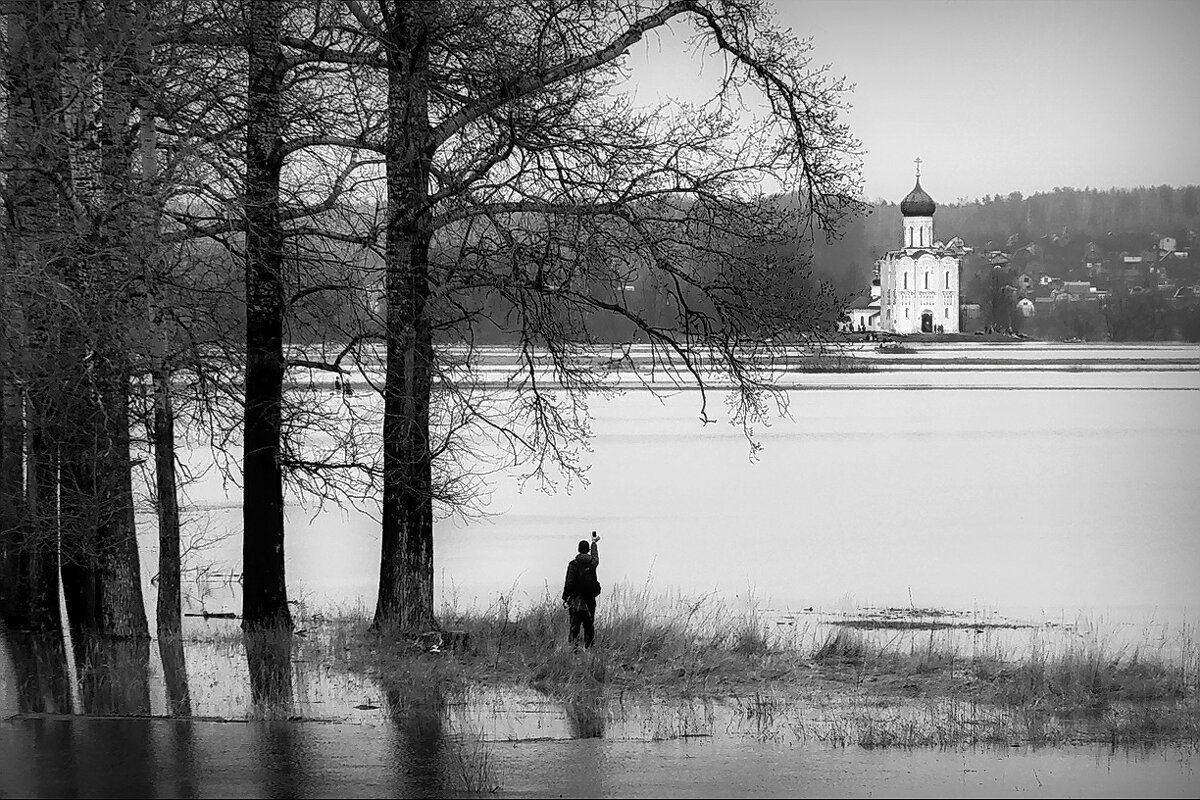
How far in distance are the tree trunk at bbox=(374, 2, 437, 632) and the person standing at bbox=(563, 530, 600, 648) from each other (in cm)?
172

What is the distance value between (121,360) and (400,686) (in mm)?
4472

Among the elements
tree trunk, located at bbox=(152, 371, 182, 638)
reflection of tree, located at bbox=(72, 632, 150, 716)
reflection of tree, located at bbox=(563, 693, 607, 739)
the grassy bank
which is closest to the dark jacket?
the grassy bank

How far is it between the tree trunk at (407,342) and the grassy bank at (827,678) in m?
0.80

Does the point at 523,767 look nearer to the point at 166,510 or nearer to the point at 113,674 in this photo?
the point at 113,674

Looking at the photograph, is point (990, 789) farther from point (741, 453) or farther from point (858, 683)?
point (741, 453)

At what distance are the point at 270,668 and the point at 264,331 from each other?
3.99 meters

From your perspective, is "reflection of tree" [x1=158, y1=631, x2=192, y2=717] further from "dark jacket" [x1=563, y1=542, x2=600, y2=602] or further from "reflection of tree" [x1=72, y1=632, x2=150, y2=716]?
"dark jacket" [x1=563, y1=542, x2=600, y2=602]

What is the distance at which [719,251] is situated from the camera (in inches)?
619

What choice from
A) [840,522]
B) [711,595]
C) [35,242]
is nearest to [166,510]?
[35,242]

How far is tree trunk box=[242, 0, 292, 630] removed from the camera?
14.4 m

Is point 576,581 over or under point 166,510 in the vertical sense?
under

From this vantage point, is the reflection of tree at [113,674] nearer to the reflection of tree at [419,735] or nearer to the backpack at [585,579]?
the reflection of tree at [419,735]

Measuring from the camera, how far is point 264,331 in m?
15.9

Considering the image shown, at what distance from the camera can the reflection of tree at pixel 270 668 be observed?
39.6ft
